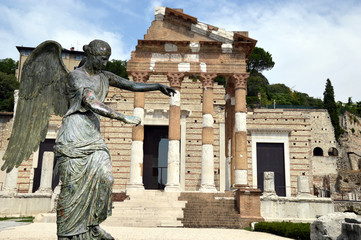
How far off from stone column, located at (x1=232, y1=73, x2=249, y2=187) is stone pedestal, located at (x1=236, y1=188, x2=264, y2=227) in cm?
103

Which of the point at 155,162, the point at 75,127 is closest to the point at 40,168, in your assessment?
the point at 155,162

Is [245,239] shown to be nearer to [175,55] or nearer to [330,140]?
[175,55]

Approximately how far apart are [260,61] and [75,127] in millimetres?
60456

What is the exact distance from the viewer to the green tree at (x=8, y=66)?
5591cm

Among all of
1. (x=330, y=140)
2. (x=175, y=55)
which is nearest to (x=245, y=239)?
(x=175, y=55)

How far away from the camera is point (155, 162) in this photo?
23.8 meters

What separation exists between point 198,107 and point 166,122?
309 centimetres

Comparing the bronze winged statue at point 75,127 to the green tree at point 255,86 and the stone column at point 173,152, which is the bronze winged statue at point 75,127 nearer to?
the stone column at point 173,152

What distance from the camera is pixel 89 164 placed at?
331 cm

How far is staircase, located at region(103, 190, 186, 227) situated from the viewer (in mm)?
14867

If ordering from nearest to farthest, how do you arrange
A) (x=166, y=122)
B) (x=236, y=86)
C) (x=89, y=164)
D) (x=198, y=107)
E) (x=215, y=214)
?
(x=89, y=164), (x=215, y=214), (x=236, y=86), (x=166, y=122), (x=198, y=107)

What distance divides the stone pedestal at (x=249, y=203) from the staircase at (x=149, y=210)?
8.48 feet

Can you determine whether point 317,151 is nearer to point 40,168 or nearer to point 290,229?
point 40,168

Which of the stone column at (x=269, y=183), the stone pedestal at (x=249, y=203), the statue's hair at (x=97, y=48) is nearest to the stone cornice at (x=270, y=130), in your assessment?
the stone column at (x=269, y=183)
